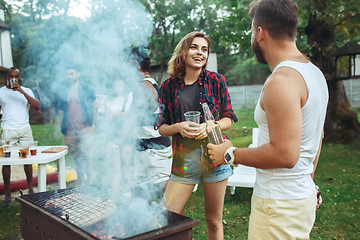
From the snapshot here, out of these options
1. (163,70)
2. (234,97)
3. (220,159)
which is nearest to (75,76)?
(220,159)

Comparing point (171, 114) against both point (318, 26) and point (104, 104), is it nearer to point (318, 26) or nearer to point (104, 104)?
point (104, 104)

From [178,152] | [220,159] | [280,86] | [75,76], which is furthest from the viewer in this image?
[75,76]

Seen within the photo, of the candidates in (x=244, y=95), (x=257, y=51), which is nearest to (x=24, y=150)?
(x=257, y=51)

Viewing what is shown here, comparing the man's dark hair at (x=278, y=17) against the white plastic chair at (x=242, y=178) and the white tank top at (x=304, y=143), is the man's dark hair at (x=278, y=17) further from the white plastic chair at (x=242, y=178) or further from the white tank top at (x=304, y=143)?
the white plastic chair at (x=242, y=178)

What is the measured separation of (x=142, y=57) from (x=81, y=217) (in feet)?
6.48

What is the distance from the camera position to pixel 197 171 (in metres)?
2.48

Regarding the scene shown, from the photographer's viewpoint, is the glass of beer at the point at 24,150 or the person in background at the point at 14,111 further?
the person in background at the point at 14,111

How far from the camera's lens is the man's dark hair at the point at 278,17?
139cm

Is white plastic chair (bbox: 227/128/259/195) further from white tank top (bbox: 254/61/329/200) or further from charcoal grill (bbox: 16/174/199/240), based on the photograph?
white tank top (bbox: 254/61/329/200)

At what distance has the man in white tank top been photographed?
1.32m

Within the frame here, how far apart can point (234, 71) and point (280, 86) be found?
25358 millimetres

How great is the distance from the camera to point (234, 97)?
18.6 m

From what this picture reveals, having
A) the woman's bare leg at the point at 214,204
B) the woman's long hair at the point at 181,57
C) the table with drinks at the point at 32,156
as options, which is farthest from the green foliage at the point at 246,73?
the woman's bare leg at the point at 214,204

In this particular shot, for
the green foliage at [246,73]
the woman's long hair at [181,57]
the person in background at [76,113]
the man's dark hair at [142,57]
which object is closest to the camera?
the woman's long hair at [181,57]
